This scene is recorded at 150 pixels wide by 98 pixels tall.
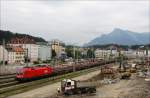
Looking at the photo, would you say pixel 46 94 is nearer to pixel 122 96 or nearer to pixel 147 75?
pixel 122 96

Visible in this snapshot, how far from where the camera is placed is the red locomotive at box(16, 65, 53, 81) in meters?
62.2

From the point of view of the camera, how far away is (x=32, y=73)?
6625 cm

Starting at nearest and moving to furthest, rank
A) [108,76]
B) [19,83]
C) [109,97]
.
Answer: [109,97]
[19,83]
[108,76]

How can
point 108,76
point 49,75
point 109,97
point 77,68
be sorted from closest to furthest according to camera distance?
point 109,97 < point 49,75 < point 108,76 < point 77,68

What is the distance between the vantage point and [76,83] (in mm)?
49125

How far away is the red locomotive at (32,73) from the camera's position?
6222 cm

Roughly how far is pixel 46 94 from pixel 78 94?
4566mm

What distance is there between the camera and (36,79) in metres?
68.6

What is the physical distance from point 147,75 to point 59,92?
42394 millimetres

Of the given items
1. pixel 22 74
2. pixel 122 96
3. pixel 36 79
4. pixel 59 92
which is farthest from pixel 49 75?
pixel 122 96

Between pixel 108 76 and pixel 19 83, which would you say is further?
pixel 108 76

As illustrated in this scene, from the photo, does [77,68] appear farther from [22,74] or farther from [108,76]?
[22,74]

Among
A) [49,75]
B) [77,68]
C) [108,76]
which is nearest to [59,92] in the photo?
[49,75]

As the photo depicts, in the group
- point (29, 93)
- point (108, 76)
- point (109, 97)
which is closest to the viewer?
point (109, 97)
